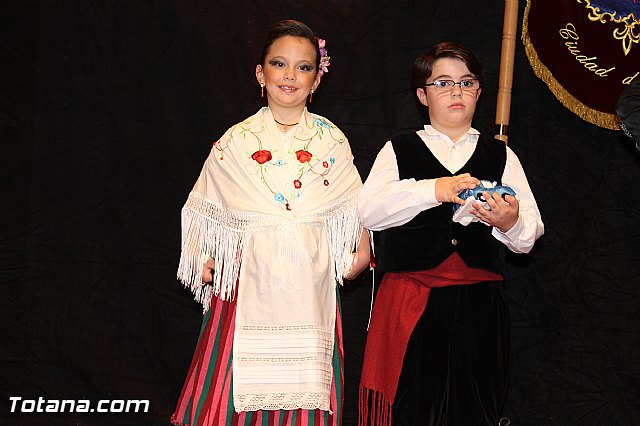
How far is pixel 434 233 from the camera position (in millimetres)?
2654

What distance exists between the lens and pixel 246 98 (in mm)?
3773

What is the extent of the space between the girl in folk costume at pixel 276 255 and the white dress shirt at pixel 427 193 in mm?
213

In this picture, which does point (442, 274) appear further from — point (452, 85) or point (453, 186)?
point (452, 85)

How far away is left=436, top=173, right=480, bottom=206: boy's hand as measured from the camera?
8.19 ft

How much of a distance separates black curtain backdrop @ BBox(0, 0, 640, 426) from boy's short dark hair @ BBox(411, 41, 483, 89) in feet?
3.24

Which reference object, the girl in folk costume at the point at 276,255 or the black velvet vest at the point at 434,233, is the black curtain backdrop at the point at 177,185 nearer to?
the girl in folk costume at the point at 276,255

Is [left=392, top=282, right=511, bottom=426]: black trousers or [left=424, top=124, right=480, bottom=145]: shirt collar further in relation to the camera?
[left=424, top=124, right=480, bottom=145]: shirt collar

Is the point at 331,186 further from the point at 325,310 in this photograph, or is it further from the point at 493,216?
the point at 493,216

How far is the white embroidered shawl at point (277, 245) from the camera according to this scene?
2734 mm

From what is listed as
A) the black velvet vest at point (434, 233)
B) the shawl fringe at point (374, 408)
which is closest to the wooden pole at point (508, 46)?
the black velvet vest at point (434, 233)

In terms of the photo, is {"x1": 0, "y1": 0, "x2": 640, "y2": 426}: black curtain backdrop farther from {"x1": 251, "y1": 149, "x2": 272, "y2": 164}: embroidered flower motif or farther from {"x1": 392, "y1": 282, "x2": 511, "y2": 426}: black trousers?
{"x1": 392, "y1": 282, "x2": 511, "y2": 426}: black trousers

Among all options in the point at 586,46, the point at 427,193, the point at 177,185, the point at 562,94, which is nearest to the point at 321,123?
the point at 427,193

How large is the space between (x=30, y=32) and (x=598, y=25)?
251cm

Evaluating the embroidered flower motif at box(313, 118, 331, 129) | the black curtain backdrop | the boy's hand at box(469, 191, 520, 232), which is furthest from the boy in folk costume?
the black curtain backdrop
